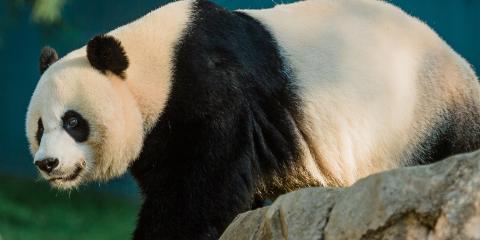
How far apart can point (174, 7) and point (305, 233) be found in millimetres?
2447

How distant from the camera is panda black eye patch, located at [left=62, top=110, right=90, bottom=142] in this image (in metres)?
4.45

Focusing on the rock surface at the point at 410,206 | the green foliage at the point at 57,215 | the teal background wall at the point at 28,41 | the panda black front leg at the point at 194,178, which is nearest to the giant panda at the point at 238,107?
the panda black front leg at the point at 194,178

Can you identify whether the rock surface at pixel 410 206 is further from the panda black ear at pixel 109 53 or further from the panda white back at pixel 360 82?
the panda white back at pixel 360 82

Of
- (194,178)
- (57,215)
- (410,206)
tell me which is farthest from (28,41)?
(410,206)

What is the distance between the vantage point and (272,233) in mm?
2723

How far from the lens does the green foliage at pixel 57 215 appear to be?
8992 millimetres

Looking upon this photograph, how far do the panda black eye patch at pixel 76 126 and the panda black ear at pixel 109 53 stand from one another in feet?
0.97

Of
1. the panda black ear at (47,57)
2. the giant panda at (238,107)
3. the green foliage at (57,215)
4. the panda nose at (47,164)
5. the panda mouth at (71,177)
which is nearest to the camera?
the panda nose at (47,164)

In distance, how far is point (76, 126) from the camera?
4.47 metres

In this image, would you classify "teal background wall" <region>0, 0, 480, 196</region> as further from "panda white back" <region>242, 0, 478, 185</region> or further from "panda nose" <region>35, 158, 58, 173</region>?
"panda nose" <region>35, 158, 58, 173</region>

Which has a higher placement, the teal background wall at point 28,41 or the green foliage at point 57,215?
the teal background wall at point 28,41

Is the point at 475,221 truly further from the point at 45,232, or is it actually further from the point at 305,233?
the point at 45,232

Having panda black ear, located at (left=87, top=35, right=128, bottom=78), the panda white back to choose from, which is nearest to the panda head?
panda black ear, located at (left=87, top=35, right=128, bottom=78)

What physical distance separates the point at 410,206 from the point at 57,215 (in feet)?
24.1
